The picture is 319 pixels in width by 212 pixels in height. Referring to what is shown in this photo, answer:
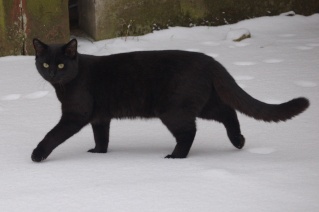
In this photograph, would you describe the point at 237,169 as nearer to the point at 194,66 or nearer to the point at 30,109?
the point at 194,66

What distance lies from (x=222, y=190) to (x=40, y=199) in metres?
0.74

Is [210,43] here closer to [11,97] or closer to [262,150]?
[11,97]

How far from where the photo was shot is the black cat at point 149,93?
283cm

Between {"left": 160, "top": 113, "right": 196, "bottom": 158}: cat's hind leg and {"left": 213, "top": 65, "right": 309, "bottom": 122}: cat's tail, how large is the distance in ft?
0.69

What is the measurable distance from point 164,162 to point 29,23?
2.81m

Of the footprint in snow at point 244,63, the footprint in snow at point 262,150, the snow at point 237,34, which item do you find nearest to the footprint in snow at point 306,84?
the footprint in snow at point 244,63

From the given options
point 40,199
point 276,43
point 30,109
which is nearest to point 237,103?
point 40,199

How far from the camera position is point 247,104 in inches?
112

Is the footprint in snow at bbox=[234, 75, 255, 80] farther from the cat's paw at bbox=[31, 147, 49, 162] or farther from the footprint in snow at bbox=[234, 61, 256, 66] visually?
the cat's paw at bbox=[31, 147, 49, 162]

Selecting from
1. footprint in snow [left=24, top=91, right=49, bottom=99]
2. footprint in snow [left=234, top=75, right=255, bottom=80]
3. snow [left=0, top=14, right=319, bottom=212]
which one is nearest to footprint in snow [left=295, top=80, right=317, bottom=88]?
snow [left=0, top=14, right=319, bottom=212]

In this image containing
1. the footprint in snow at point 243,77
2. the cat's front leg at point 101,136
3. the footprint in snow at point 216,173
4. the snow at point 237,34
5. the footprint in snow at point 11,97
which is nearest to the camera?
the footprint in snow at point 216,173

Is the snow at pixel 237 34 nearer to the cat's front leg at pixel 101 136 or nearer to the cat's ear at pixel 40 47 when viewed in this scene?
the cat's front leg at pixel 101 136

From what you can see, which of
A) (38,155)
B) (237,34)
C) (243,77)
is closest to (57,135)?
(38,155)

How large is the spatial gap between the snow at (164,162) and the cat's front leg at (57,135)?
0.16 feet
